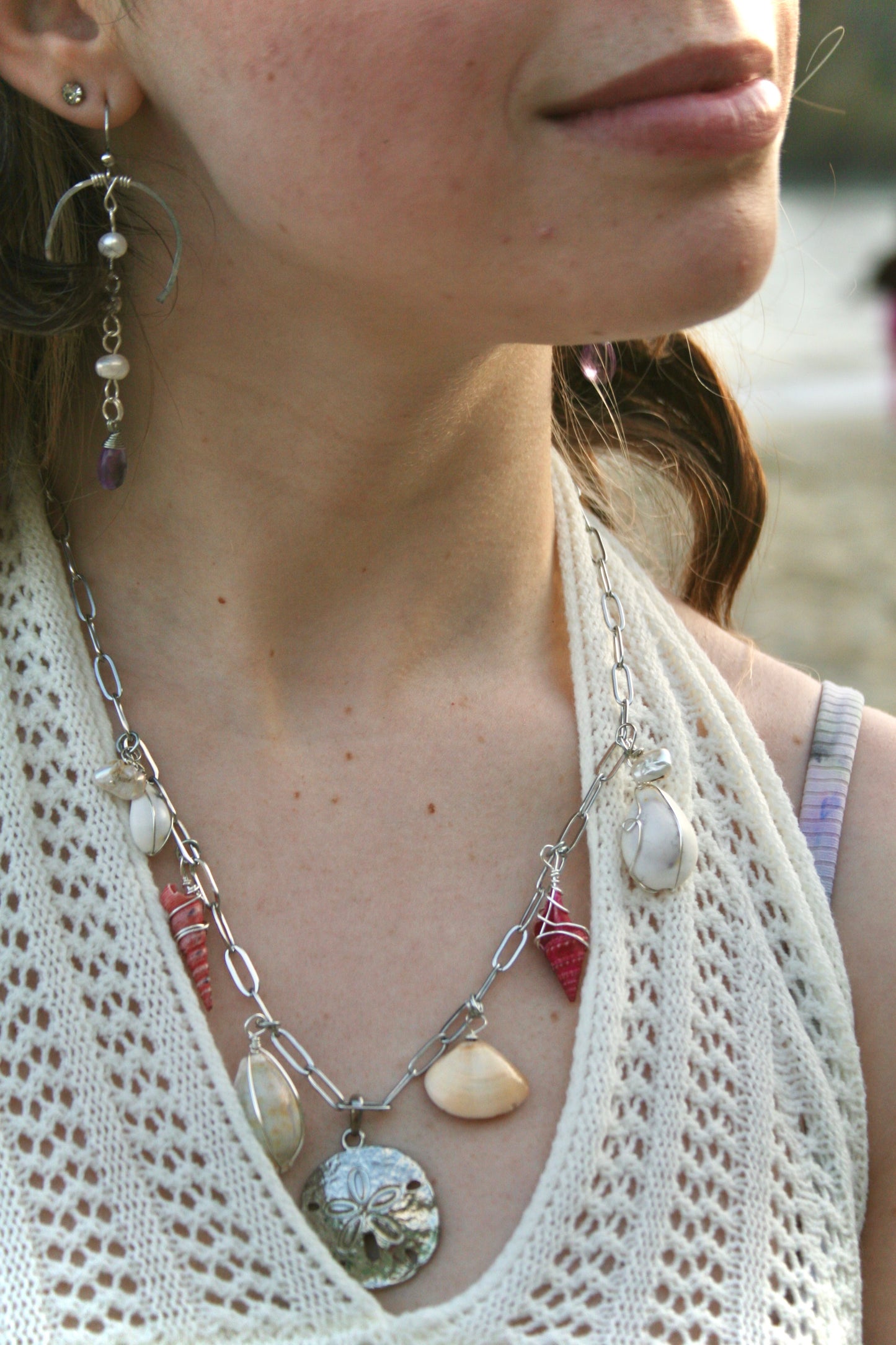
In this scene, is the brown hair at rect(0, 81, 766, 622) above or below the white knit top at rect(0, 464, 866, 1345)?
above

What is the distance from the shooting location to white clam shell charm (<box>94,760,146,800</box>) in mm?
1402

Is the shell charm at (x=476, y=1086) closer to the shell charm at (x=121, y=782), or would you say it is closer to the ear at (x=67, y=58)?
the shell charm at (x=121, y=782)

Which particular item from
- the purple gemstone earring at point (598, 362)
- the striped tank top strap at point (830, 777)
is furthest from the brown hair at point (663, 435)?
the striped tank top strap at point (830, 777)

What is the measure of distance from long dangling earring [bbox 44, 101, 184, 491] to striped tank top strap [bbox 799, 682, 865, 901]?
0.86 metres

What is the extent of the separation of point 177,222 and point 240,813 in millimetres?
648

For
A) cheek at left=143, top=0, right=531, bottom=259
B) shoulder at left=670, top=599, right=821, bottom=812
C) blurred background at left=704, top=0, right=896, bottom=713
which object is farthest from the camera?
blurred background at left=704, top=0, right=896, bottom=713

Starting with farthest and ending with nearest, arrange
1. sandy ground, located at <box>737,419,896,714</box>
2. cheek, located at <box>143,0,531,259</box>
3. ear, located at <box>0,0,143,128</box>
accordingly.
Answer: sandy ground, located at <box>737,419,896,714</box>
ear, located at <box>0,0,143,128</box>
cheek, located at <box>143,0,531,259</box>

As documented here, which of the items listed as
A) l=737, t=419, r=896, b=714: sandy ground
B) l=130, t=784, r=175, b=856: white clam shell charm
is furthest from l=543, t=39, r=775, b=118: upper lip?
l=737, t=419, r=896, b=714: sandy ground

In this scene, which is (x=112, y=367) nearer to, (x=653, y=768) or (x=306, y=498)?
(x=306, y=498)

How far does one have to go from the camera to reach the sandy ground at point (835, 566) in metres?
6.29

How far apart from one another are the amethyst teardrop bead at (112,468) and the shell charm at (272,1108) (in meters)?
0.63

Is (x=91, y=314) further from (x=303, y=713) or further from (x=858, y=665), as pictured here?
(x=858, y=665)

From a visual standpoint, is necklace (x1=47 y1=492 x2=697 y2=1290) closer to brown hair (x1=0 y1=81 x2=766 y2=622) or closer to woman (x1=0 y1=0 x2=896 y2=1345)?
woman (x1=0 y1=0 x2=896 y2=1345)

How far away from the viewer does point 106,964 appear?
4.35 ft
